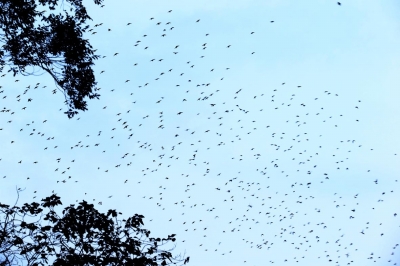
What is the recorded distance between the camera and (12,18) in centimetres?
1164

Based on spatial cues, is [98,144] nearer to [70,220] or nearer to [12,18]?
[12,18]

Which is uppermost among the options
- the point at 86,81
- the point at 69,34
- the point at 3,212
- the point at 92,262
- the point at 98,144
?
the point at 98,144

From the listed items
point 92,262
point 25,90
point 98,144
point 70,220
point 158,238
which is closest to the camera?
point 92,262

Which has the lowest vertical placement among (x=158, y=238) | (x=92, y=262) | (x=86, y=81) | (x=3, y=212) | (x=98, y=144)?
(x=92, y=262)

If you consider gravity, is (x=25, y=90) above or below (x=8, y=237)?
above

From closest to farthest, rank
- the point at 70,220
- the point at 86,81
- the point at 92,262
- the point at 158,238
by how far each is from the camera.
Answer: the point at 92,262, the point at 70,220, the point at 158,238, the point at 86,81

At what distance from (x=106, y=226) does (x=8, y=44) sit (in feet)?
23.0

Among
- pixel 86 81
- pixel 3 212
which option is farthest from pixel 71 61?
pixel 3 212

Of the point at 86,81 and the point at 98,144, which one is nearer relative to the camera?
the point at 86,81

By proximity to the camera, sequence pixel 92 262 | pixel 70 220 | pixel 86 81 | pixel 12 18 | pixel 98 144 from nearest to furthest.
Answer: pixel 92 262 → pixel 70 220 → pixel 12 18 → pixel 86 81 → pixel 98 144

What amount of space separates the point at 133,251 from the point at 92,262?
0.83m

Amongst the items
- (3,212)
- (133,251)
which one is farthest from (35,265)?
(133,251)

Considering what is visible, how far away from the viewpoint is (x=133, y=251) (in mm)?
8125

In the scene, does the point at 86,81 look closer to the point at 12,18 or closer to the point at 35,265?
→ the point at 12,18
